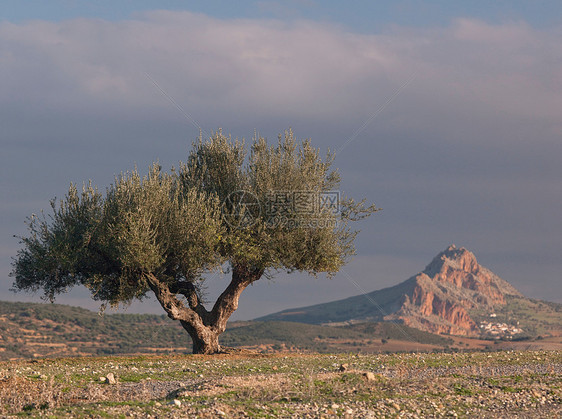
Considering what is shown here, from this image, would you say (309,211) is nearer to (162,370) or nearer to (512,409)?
(162,370)

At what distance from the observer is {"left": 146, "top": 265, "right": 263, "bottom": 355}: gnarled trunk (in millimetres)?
34522

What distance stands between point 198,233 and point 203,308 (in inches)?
253

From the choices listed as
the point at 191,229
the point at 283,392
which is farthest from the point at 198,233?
the point at 283,392

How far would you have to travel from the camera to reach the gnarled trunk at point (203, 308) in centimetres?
3452

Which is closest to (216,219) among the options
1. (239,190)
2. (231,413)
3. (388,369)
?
(239,190)

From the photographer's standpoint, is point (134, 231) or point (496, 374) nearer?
point (496, 374)

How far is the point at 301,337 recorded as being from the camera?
405 feet

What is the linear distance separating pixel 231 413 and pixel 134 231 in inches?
668

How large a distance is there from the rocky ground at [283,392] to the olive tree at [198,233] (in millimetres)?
8338

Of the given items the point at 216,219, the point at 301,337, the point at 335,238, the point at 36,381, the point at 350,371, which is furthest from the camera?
the point at 301,337

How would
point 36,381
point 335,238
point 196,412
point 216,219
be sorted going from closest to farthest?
point 196,412 < point 36,381 < point 216,219 < point 335,238

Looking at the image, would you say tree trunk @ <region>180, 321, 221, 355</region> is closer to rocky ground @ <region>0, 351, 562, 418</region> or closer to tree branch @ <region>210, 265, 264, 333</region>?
tree branch @ <region>210, 265, 264, 333</region>

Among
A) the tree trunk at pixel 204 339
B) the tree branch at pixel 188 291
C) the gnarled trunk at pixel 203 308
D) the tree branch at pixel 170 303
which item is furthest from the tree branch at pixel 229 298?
the tree branch at pixel 170 303

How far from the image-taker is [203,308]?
36.7 metres
